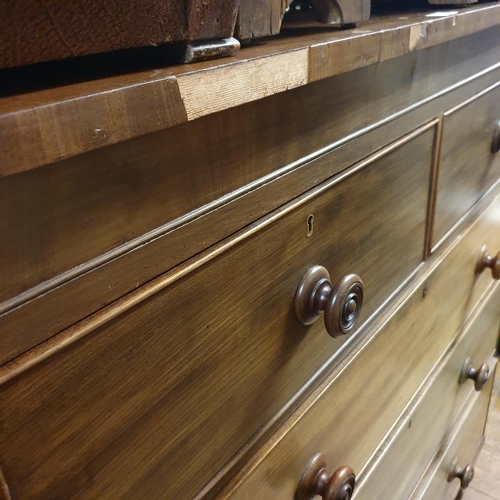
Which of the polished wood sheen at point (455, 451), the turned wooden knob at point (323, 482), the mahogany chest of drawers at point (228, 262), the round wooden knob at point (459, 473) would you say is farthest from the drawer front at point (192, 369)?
the round wooden knob at point (459, 473)

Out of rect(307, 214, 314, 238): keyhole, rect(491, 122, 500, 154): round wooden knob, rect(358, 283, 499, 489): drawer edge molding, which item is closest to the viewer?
rect(307, 214, 314, 238): keyhole

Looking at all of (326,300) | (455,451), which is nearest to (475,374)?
(455,451)

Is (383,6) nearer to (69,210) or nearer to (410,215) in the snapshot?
(410,215)

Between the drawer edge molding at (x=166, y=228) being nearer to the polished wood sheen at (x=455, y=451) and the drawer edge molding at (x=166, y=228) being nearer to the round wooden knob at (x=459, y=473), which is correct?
the polished wood sheen at (x=455, y=451)

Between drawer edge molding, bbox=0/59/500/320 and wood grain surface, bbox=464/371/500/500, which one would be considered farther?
wood grain surface, bbox=464/371/500/500

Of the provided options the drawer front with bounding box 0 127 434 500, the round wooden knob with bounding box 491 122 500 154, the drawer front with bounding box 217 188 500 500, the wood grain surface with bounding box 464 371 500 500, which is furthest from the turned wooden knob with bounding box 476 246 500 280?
the wood grain surface with bounding box 464 371 500 500

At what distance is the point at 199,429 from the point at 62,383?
13 cm

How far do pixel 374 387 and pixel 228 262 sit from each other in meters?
0.34

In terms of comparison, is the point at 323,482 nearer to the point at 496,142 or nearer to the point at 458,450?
the point at 496,142

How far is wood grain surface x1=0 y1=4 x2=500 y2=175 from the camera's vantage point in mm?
206

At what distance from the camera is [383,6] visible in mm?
681

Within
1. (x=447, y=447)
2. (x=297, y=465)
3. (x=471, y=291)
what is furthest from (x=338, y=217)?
(x=447, y=447)

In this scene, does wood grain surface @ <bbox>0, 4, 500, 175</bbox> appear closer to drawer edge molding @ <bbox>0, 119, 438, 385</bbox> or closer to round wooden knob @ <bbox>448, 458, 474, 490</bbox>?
drawer edge molding @ <bbox>0, 119, 438, 385</bbox>

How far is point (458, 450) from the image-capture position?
1102 mm
